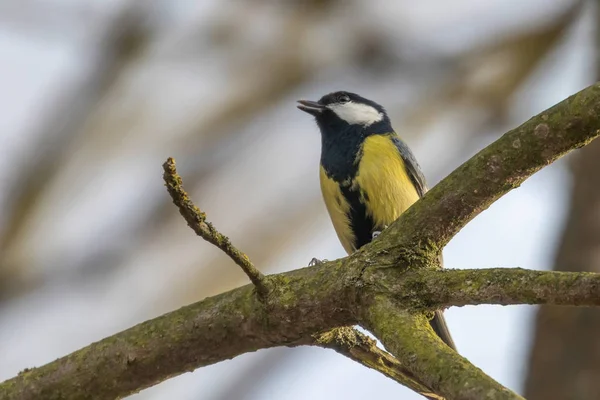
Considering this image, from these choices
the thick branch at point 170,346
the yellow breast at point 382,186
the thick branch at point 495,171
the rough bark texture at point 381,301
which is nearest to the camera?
the rough bark texture at point 381,301

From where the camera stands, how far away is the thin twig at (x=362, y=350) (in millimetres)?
2164

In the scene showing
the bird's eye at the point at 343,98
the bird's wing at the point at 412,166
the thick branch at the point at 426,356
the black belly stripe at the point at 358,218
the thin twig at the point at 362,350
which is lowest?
the thick branch at the point at 426,356

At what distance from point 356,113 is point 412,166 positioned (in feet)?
1.71

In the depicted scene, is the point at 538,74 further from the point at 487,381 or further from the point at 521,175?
the point at 487,381

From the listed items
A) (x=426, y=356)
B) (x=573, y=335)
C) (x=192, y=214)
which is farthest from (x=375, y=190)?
(x=426, y=356)

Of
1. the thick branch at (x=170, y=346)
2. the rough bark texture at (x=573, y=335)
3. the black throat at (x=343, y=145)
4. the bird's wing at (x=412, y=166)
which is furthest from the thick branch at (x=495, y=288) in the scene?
the rough bark texture at (x=573, y=335)

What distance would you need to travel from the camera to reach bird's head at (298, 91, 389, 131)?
407 cm

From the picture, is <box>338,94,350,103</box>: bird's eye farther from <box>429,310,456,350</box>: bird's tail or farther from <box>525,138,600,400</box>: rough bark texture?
<box>429,310,456,350</box>: bird's tail

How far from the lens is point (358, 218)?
3.62m

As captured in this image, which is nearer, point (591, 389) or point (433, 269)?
point (433, 269)

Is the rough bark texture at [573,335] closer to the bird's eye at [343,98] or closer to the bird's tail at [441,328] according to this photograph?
the bird's tail at [441,328]

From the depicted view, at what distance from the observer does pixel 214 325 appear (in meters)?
2.15

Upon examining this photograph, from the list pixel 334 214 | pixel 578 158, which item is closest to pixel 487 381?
pixel 334 214

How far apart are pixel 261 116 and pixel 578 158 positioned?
5.54ft
